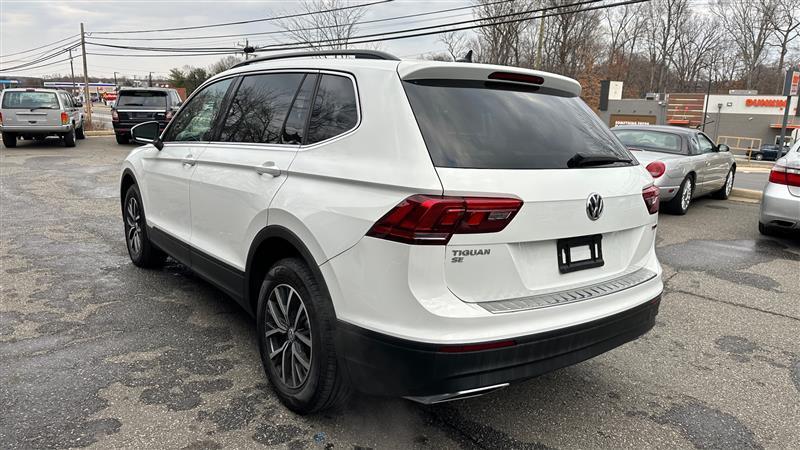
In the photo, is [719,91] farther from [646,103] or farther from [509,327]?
[509,327]

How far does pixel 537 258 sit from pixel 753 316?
3244 mm

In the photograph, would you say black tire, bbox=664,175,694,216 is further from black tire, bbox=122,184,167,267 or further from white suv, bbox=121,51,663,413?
black tire, bbox=122,184,167,267

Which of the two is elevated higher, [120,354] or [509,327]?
[509,327]

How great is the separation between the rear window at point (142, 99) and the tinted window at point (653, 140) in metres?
14.6

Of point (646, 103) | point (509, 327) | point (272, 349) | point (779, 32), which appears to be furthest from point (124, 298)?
point (779, 32)

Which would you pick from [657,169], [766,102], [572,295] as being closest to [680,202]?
[657,169]

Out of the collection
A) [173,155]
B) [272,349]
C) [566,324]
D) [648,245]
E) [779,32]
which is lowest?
[272,349]

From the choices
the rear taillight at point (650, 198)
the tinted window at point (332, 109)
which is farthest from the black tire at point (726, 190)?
the tinted window at point (332, 109)

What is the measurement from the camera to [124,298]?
4.58 m

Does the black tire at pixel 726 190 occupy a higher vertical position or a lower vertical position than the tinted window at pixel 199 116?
lower

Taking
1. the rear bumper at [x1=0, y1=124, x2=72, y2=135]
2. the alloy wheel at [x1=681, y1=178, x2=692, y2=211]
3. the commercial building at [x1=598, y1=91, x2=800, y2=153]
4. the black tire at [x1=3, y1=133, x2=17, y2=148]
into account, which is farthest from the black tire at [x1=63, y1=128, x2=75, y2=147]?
the commercial building at [x1=598, y1=91, x2=800, y2=153]

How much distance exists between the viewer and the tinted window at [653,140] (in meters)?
9.31

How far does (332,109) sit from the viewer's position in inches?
113

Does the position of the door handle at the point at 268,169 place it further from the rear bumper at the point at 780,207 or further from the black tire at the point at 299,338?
the rear bumper at the point at 780,207
